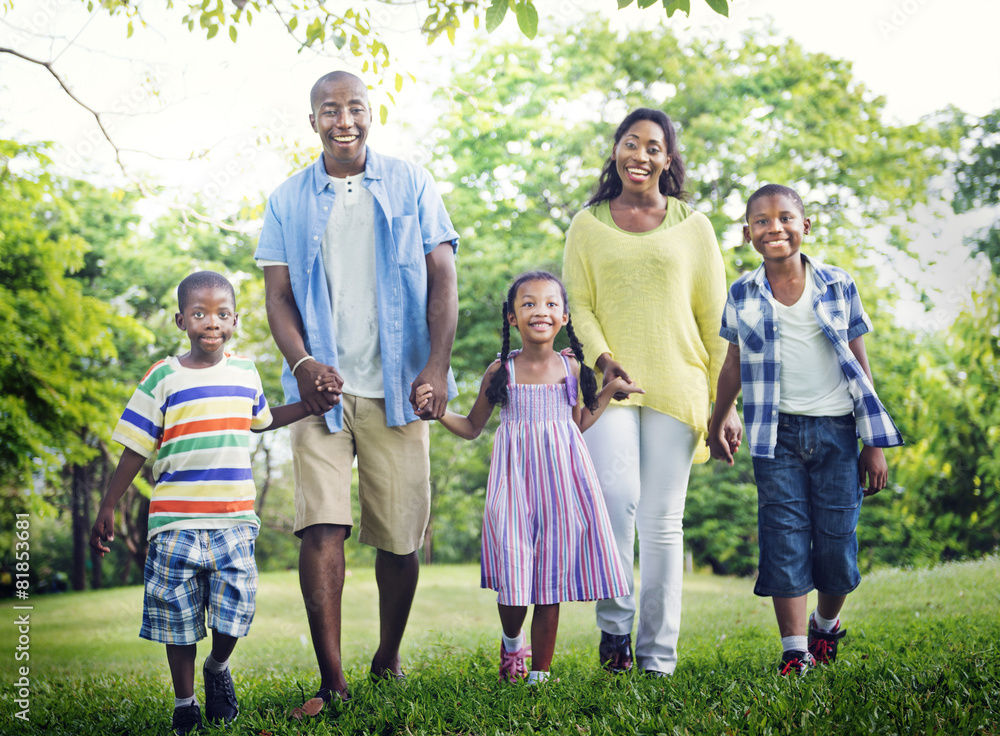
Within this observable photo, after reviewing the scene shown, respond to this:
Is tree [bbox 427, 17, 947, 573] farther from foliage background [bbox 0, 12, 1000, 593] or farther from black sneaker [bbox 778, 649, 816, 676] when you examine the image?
black sneaker [bbox 778, 649, 816, 676]

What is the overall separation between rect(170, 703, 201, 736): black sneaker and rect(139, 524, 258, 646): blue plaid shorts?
0.89 feet

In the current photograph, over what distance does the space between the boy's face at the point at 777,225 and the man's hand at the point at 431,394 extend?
1.34 metres

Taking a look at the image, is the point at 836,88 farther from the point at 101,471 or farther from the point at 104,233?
the point at 101,471

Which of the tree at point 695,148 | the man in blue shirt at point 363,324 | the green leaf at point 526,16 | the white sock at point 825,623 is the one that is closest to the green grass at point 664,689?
the white sock at point 825,623

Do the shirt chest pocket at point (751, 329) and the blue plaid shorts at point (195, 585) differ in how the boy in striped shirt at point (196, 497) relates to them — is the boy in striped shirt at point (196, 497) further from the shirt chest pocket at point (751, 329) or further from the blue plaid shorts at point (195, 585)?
the shirt chest pocket at point (751, 329)

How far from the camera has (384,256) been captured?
3453 mm

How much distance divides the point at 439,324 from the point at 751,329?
1.26m

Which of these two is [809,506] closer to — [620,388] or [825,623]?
[825,623]

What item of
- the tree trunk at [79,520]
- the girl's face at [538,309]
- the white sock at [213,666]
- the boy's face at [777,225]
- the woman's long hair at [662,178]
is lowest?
the tree trunk at [79,520]

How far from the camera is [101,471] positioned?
51.7ft

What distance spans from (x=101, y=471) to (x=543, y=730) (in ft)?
49.4

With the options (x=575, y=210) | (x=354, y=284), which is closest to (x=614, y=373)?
(x=354, y=284)

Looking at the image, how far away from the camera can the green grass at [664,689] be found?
273 centimetres

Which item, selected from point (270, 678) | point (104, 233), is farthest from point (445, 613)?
point (104, 233)
